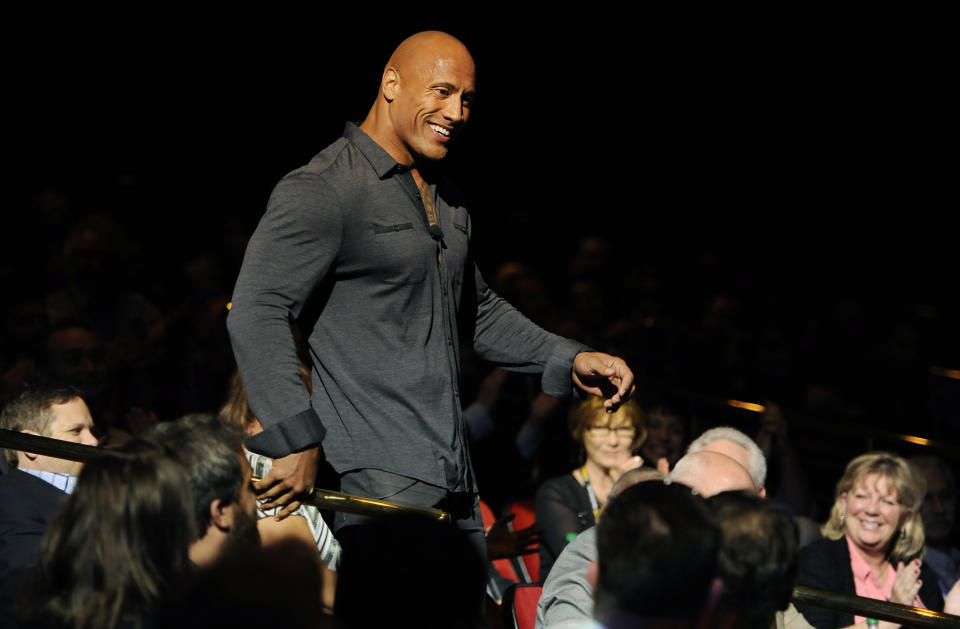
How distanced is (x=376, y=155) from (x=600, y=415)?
7.95 ft

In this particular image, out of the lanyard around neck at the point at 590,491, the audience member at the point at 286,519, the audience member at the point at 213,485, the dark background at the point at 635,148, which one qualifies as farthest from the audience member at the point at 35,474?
the dark background at the point at 635,148

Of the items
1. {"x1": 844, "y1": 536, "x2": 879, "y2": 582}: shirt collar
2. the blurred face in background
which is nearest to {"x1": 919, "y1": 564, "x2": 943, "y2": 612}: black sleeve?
{"x1": 844, "y1": 536, "x2": 879, "y2": 582}: shirt collar

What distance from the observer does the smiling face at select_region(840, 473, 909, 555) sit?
13.4ft

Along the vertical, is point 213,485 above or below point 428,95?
below

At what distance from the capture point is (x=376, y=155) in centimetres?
241

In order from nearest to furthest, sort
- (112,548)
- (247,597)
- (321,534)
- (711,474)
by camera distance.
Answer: (247,597), (112,548), (711,474), (321,534)

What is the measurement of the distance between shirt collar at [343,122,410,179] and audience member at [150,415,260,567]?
594mm

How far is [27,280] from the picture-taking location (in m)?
5.83

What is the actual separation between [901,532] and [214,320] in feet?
9.67

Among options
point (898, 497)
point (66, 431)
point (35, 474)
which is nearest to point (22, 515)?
point (35, 474)

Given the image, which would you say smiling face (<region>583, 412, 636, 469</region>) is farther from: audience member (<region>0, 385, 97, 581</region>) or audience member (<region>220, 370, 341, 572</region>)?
audience member (<region>0, 385, 97, 581</region>)

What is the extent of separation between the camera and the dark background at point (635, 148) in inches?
280

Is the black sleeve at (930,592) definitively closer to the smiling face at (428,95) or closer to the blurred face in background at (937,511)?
the blurred face in background at (937,511)

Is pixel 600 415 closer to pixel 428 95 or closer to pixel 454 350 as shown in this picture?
pixel 454 350
